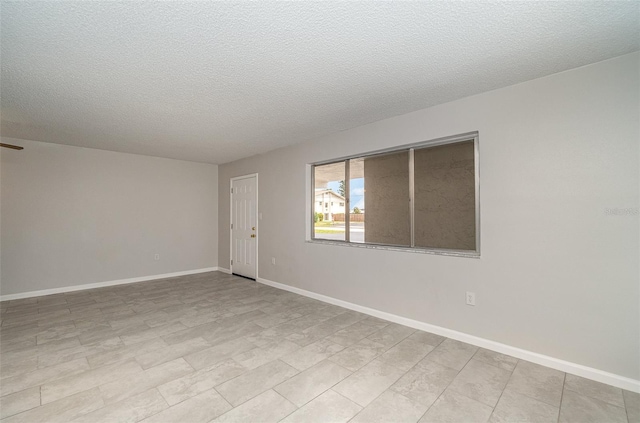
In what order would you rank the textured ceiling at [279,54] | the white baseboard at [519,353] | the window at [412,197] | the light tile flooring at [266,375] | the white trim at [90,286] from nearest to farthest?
the textured ceiling at [279,54] → the light tile flooring at [266,375] → the white baseboard at [519,353] → the window at [412,197] → the white trim at [90,286]

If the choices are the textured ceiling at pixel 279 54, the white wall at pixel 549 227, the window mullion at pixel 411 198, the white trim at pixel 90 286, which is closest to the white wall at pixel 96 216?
the white trim at pixel 90 286

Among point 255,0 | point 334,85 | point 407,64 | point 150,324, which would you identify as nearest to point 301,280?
point 150,324

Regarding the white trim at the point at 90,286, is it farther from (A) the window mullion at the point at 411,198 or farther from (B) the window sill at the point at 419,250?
(A) the window mullion at the point at 411,198

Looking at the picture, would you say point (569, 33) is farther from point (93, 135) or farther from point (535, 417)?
point (93, 135)

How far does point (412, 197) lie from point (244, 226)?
371cm

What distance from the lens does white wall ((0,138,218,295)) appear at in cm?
445

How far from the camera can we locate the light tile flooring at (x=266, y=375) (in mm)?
1850

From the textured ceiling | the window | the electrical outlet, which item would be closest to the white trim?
the textured ceiling

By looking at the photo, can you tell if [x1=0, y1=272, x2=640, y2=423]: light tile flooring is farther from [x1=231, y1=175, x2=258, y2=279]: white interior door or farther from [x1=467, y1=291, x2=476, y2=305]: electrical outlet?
[x1=231, y1=175, x2=258, y2=279]: white interior door

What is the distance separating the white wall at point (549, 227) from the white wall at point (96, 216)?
4697mm

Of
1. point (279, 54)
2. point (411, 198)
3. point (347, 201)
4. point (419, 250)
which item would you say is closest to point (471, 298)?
point (419, 250)

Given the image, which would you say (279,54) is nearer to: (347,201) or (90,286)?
(347,201)

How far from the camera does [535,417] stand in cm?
180

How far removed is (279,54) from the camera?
2.14 m
